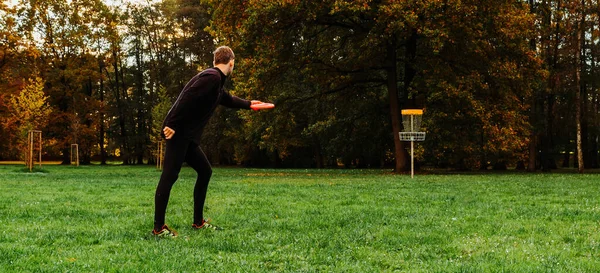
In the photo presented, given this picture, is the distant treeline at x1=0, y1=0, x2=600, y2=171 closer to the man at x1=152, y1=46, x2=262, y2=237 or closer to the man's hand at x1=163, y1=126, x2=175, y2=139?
Answer: the man at x1=152, y1=46, x2=262, y2=237

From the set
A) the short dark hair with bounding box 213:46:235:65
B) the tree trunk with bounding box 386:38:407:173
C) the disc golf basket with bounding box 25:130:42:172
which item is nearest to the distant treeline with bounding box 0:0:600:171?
the tree trunk with bounding box 386:38:407:173

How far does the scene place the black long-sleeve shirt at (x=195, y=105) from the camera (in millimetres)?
6211

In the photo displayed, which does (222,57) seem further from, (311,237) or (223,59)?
(311,237)

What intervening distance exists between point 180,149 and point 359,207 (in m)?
3.95

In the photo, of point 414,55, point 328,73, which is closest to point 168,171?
point 328,73

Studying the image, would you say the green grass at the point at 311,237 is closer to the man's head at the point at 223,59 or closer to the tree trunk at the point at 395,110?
the man's head at the point at 223,59

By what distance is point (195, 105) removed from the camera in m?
6.28

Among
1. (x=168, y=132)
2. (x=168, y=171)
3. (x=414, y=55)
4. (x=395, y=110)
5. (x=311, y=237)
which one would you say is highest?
(x=414, y=55)

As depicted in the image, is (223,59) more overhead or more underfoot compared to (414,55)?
more underfoot

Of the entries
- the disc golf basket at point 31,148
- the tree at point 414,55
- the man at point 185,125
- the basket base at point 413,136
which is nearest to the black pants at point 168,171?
the man at point 185,125

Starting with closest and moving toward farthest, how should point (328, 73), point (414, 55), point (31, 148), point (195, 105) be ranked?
point (195, 105) → point (31, 148) → point (414, 55) → point (328, 73)

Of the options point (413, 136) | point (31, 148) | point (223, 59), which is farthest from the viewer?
point (31, 148)

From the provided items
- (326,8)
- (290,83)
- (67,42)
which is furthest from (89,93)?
(326,8)

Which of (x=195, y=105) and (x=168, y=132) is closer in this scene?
(x=168, y=132)
